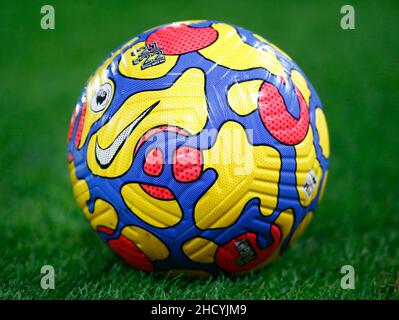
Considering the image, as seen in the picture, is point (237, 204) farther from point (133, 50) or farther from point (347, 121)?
point (347, 121)

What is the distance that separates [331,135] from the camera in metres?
4.77

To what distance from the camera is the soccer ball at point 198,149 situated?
250 cm

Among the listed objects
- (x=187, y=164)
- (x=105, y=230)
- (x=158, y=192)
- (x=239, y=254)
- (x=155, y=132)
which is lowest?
(x=239, y=254)

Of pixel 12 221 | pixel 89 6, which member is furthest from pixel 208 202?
pixel 89 6

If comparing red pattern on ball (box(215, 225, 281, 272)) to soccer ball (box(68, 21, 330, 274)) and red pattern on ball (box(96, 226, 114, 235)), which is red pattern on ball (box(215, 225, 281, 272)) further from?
red pattern on ball (box(96, 226, 114, 235))

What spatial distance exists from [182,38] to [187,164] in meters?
0.60

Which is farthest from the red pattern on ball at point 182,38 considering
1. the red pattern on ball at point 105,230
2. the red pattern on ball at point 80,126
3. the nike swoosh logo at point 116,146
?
the red pattern on ball at point 105,230

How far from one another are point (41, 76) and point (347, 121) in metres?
3.16

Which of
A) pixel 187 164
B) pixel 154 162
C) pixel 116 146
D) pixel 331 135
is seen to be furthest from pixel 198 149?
pixel 331 135

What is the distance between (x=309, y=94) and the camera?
2818mm

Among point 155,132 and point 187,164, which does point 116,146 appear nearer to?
point 155,132

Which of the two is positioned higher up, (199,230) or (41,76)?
(41,76)

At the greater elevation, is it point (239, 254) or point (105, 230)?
point (105, 230)

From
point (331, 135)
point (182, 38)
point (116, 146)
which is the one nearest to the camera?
point (116, 146)
